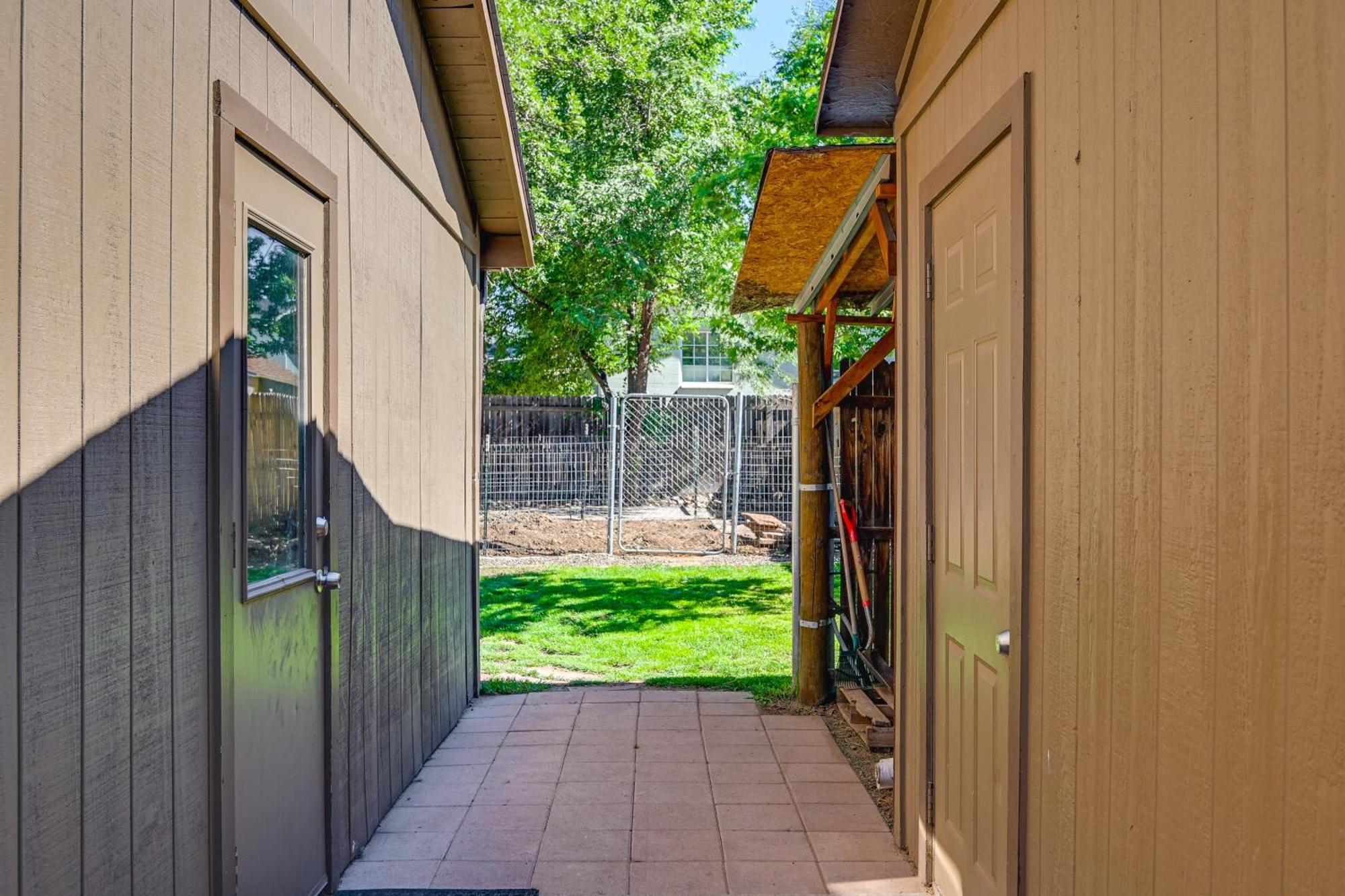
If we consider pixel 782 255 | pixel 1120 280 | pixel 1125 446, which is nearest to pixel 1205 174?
pixel 1120 280

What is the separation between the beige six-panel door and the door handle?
7.22 feet

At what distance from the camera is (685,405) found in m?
12.8

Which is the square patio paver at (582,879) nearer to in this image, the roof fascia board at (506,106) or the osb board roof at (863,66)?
the osb board roof at (863,66)

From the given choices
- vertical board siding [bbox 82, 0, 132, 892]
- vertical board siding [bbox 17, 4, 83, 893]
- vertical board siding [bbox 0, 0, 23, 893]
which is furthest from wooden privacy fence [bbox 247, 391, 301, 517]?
vertical board siding [bbox 0, 0, 23, 893]

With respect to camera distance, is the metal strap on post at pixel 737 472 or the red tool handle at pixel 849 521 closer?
the red tool handle at pixel 849 521

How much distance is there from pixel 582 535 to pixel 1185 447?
11423 mm

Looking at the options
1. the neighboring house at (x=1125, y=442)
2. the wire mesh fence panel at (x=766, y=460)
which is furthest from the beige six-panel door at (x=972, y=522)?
the wire mesh fence panel at (x=766, y=460)

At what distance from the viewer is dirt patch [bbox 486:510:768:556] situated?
41.8ft

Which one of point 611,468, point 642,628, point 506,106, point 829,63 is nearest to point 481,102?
point 506,106

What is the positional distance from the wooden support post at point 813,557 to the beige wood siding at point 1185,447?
364 cm

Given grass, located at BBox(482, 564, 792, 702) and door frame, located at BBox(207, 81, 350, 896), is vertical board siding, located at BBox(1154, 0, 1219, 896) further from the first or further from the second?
grass, located at BBox(482, 564, 792, 702)

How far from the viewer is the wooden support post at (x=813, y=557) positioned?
6246 millimetres

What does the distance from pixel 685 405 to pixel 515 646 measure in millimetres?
5567

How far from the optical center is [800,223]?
5.23m
